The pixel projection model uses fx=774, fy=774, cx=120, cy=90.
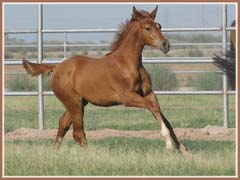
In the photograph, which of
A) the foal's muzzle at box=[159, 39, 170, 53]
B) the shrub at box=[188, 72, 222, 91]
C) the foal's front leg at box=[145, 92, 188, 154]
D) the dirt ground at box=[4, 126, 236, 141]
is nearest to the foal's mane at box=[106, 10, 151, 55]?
the foal's muzzle at box=[159, 39, 170, 53]

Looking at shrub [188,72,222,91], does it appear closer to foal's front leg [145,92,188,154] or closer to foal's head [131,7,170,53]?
foal's head [131,7,170,53]

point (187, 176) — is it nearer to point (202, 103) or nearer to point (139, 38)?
point (139, 38)

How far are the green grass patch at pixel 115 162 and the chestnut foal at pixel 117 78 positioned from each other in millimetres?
561

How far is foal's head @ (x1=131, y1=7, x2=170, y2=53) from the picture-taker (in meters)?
9.59

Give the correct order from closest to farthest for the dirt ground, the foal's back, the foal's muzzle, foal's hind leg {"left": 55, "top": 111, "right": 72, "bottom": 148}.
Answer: the foal's muzzle → the foal's back → foal's hind leg {"left": 55, "top": 111, "right": 72, "bottom": 148} → the dirt ground

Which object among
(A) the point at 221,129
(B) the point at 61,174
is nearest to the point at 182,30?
(A) the point at 221,129

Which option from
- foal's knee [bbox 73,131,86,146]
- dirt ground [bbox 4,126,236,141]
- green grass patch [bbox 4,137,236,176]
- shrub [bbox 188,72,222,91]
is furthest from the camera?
shrub [bbox 188,72,222,91]

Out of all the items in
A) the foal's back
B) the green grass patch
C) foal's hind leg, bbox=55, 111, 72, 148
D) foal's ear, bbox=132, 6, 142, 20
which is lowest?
the green grass patch

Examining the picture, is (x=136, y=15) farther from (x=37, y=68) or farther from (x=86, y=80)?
(x=37, y=68)

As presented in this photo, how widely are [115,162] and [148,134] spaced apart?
13.5 ft

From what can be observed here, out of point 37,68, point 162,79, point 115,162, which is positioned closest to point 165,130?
point 115,162

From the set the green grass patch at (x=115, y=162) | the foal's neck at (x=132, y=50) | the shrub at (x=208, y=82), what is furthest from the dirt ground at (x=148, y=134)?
the shrub at (x=208, y=82)

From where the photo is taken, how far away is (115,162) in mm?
8375

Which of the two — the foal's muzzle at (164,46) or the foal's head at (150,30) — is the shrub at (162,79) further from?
the foal's muzzle at (164,46)
